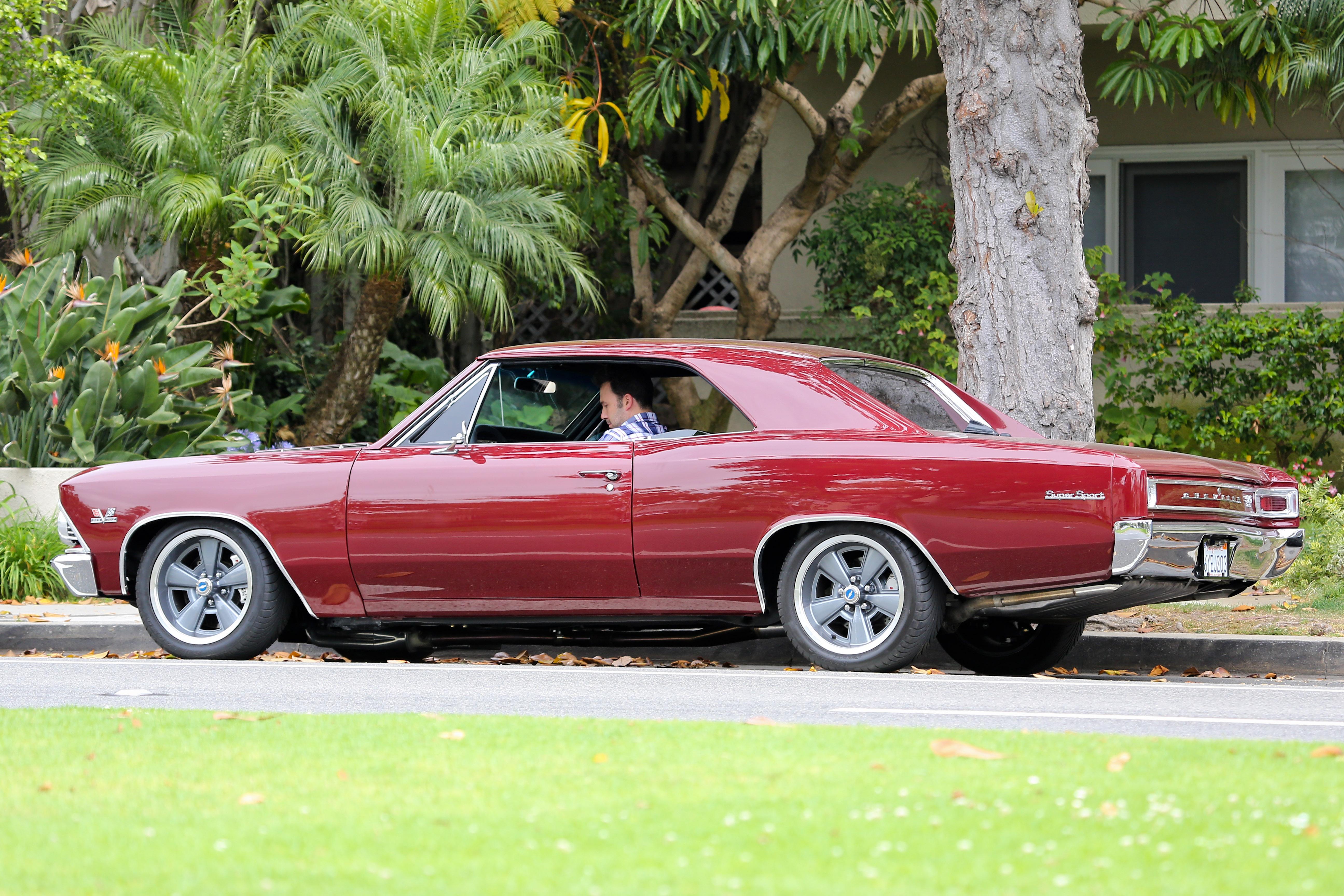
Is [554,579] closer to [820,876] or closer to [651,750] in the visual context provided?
[651,750]

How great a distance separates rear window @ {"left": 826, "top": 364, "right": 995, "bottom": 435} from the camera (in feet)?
22.9

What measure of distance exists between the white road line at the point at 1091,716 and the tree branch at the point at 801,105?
8758 mm

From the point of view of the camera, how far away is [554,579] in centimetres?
700

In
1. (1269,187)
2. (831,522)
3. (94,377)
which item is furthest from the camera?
(1269,187)

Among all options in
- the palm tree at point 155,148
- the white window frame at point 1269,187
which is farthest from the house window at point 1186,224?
the palm tree at point 155,148

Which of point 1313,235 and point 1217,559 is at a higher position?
point 1313,235

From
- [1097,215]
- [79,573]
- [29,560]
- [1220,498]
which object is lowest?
[29,560]

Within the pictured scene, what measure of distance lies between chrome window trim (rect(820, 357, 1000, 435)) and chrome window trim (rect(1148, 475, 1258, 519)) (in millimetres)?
912

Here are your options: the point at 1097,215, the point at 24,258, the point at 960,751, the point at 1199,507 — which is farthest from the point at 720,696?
the point at 1097,215

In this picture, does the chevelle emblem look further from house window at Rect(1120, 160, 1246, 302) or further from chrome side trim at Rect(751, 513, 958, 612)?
house window at Rect(1120, 160, 1246, 302)

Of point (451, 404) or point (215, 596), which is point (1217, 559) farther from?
point (215, 596)

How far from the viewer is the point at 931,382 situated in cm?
741

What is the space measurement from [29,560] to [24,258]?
2.59 meters

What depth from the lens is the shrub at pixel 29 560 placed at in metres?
10.6
